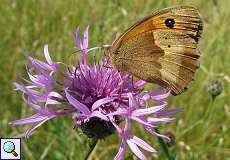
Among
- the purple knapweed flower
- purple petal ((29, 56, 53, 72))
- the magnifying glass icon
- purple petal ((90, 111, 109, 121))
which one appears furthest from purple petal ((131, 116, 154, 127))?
the magnifying glass icon

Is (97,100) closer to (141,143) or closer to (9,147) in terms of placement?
(141,143)

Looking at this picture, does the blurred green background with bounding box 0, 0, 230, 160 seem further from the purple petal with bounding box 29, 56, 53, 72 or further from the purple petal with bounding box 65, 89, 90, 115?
the purple petal with bounding box 65, 89, 90, 115

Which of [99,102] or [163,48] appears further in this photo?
[163,48]

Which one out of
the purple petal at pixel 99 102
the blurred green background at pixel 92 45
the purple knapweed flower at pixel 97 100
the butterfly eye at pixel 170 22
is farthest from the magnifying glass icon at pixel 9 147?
the butterfly eye at pixel 170 22

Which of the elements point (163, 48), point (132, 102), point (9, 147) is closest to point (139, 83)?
point (163, 48)

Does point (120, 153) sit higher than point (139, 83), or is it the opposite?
point (139, 83)

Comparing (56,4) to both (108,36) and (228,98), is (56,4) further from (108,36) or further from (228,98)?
(228,98)

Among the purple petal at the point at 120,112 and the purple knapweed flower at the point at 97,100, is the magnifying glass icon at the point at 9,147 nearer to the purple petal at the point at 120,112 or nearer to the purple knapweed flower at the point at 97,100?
the purple knapweed flower at the point at 97,100
